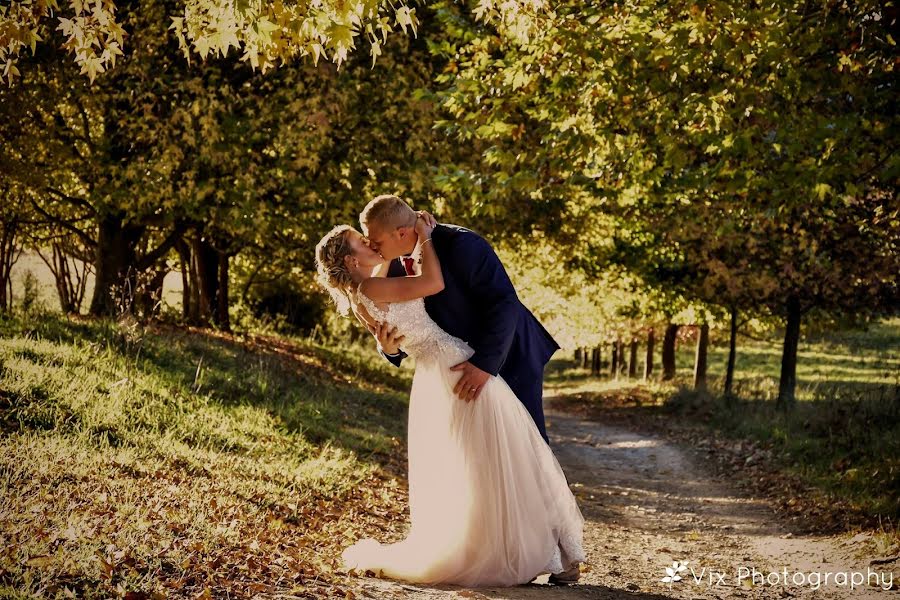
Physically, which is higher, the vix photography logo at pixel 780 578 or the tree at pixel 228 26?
the tree at pixel 228 26

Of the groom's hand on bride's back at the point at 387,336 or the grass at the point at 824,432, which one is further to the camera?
the grass at the point at 824,432

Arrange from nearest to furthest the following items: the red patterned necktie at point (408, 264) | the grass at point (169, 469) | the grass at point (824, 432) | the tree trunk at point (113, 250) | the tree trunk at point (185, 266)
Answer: the grass at point (169, 469), the red patterned necktie at point (408, 264), the grass at point (824, 432), the tree trunk at point (113, 250), the tree trunk at point (185, 266)

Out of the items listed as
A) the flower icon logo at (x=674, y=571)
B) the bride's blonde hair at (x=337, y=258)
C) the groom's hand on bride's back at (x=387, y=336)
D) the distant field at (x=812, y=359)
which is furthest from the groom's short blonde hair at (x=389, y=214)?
the distant field at (x=812, y=359)

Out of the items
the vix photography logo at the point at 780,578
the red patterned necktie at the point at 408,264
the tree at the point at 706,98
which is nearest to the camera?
the red patterned necktie at the point at 408,264

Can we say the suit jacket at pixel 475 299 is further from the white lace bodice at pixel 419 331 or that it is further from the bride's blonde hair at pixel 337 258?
the bride's blonde hair at pixel 337 258

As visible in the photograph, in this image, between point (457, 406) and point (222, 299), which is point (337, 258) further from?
point (222, 299)

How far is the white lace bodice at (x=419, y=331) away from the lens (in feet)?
17.5

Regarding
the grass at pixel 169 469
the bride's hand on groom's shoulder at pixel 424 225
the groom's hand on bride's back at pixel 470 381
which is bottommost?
the grass at pixel 169 469

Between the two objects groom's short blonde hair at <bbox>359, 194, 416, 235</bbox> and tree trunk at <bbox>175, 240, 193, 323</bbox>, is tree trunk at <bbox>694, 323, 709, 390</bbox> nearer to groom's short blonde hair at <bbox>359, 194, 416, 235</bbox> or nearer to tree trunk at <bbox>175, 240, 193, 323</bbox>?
tree trunk at <bbox>175, 240, 193, 323</bbox>

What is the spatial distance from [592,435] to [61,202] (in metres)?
13.9

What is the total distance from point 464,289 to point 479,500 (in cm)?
145

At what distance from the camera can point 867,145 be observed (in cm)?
869

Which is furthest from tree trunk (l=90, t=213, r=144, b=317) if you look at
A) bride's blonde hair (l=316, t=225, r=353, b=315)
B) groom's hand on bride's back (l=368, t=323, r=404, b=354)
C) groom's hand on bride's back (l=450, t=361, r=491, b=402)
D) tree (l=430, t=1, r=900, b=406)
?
groom's hand on bride's back (l=450, t=361, r=491, b=402)

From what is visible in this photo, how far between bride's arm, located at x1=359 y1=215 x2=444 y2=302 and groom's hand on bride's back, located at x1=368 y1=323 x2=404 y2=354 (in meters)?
0.22
